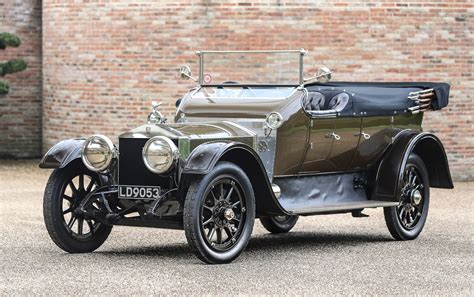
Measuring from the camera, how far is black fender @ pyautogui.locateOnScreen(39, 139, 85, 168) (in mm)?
9875

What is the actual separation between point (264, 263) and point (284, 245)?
1422 millimetres

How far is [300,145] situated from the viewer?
415 inches

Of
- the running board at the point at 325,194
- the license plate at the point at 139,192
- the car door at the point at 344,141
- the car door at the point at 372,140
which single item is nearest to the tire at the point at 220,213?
the license plate at the point at 139,192

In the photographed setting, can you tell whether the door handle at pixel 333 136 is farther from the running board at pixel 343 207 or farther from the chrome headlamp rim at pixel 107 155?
the chrome headlamp rim at pixel 107 155

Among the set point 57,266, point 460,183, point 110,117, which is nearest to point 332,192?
point 57,266

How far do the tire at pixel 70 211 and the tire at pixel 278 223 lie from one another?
203 centimetres

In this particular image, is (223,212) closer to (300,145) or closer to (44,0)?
(300,145)

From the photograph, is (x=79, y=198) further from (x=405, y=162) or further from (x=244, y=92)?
(x=405, y=162)

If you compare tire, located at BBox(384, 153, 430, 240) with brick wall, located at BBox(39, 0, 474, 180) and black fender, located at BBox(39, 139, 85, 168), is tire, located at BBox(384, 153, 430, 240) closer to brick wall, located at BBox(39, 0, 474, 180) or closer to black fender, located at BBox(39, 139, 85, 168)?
black fender, located at BBox(39, 139, 85, 168)

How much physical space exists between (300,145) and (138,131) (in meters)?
1.50

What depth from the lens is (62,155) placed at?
9938 millimetres

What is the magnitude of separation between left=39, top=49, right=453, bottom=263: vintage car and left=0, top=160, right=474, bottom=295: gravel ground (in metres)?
0.29

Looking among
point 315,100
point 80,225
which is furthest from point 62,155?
point 315,100

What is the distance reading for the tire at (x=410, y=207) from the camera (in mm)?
11180
